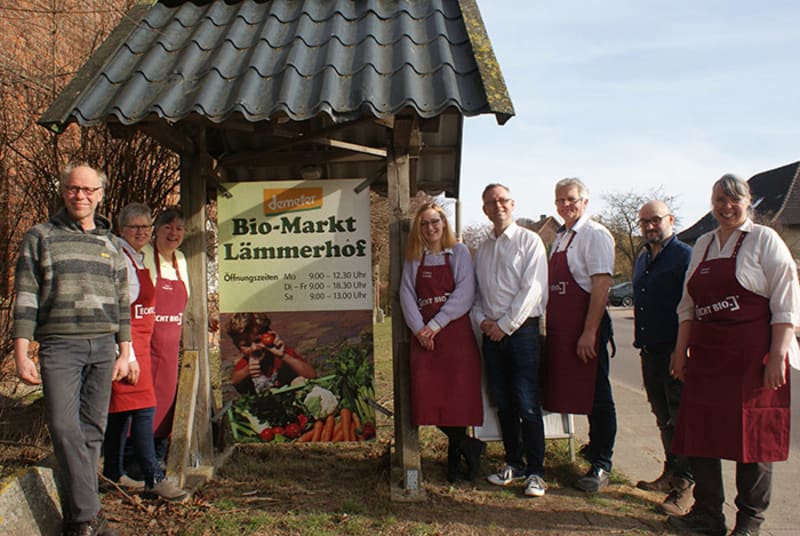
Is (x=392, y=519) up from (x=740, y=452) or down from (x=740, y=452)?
down

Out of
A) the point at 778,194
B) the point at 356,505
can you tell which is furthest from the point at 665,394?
the point at 778,194

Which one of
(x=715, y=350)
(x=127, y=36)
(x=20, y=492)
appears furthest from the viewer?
(x=127, y=36)

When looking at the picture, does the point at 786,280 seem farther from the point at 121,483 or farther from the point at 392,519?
the point at 121,483

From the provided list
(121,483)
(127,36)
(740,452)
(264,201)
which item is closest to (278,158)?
(264,201)

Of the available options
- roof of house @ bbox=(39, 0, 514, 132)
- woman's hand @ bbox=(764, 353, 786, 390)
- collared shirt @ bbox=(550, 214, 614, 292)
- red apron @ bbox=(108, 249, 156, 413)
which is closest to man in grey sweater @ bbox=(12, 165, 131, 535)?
red apron @ bbox=(108, 249, 156, 413)

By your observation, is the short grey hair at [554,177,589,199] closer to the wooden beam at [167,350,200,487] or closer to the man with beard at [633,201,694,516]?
the man with beard at [633,201,694,516]

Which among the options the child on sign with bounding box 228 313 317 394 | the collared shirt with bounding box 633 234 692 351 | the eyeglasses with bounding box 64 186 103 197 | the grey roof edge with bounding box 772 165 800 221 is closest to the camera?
the eyeglasses with bounding box 64 186 103 197

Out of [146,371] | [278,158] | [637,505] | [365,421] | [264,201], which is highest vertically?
[278,158]

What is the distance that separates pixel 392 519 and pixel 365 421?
4.74 ft

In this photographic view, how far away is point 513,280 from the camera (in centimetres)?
423

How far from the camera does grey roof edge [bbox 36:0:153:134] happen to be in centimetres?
363

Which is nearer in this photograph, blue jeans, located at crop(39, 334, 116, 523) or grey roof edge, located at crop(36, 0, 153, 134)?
blue jeans, located at crop(39, 334, 116, 523)

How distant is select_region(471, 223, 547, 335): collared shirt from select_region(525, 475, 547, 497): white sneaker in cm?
107

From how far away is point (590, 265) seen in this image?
4.24 m
